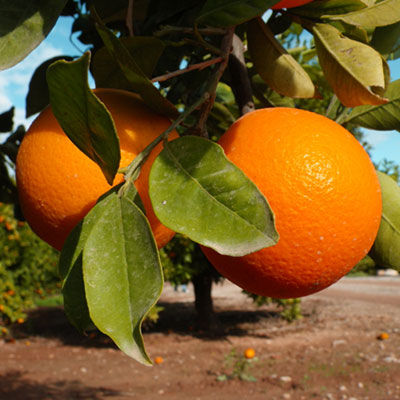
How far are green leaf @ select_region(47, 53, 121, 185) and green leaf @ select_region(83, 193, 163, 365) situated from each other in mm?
51

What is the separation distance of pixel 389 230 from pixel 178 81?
493mm

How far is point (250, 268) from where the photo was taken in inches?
21.6

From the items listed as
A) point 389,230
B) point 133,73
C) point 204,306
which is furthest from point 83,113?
point 204,306

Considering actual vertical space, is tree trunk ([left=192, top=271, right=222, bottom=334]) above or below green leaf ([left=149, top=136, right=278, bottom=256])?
below

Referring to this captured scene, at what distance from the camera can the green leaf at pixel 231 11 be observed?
0.48m

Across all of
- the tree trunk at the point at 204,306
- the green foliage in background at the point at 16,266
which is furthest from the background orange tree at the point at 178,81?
the tree trunk at the point at 204,306

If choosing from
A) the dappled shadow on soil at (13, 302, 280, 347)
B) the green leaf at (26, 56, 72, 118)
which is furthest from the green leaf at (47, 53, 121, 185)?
the dappled shadow on soil at (13, 302, 280, 347)

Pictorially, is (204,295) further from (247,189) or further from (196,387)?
(247,189)

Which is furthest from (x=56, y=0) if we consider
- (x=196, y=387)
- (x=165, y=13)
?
(x=196, y=387)

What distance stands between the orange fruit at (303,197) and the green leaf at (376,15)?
5.3 inches

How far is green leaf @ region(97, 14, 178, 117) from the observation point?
1.59 feet

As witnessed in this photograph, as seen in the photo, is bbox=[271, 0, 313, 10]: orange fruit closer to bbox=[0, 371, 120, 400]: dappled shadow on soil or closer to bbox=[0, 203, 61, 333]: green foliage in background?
bbox=[0, 371, 120, 400]: dappled shadow on soil

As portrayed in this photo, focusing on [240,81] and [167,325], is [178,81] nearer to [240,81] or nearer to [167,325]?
[240,81]

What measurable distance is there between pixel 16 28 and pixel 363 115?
525mm
